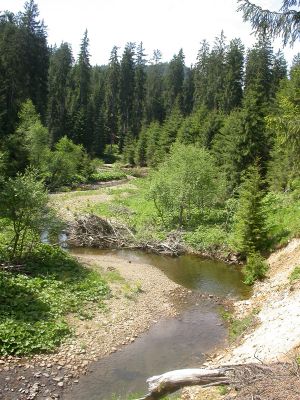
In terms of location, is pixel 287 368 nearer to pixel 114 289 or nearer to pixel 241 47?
pixel 114 289

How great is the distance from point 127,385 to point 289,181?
72.3ft

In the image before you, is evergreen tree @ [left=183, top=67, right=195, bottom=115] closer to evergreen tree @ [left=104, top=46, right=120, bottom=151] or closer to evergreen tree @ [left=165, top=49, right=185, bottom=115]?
evergreen tree @ [left=165, top=49, right=185, bottom=115]

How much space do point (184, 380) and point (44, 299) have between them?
934 cm

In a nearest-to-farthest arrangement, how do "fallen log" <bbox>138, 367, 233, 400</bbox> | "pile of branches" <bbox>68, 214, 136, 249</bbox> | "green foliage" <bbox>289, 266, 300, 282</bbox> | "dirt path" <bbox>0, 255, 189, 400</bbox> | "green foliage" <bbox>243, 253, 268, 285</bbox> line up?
"fallen log" <bbox>138, 367, 233, 400</bbox> < "dirt path" <bbox>0, 255, 189, 400</bbox> < "green foliage" <bbox>289, 266, 300, 282</bbox> < "green foliage" <bbox>243, 253, 268, 285</bbox> < "pile of branches" <bbox>68, 214, 136, 249</bbox>

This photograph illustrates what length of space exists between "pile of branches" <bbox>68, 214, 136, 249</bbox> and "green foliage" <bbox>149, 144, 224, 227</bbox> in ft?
14.2

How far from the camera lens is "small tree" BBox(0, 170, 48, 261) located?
19.7m

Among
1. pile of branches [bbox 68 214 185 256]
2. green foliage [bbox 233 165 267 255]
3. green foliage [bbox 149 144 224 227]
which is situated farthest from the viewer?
green foliage [bbox 149 144 224 227]

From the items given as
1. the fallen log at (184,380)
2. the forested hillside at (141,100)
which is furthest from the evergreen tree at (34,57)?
the fallen log at (184,380)

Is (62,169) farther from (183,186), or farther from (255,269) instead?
(255,269)

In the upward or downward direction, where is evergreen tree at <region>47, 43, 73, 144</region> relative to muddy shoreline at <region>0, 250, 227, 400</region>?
upward

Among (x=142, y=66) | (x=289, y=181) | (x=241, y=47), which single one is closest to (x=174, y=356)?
(x=289, y=181)

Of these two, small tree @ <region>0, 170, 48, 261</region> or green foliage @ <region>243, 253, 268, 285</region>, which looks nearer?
small tree @ <region>0, 170, 48, 261</region>

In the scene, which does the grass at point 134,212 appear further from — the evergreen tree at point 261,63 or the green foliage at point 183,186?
the evergreen tree at point 261,63

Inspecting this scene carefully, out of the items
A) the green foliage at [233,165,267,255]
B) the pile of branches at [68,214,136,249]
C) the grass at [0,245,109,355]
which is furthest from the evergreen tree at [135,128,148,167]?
the grass at [0,245,109,355]
